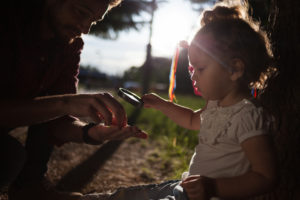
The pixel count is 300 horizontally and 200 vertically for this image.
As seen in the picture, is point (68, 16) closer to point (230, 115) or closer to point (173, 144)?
point (230, 115)

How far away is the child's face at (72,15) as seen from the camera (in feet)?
5.16

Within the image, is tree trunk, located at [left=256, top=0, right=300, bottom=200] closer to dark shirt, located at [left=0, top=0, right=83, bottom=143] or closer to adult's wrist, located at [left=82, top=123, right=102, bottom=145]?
adult's wrist, located at [left=82, top=123, right=102, bottom=145]

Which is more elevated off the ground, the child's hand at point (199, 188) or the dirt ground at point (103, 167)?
the child's hand at point (199, 188)

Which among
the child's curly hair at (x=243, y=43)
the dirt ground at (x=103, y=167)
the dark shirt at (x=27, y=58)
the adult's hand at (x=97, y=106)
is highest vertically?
the child's curly hair at (x=243, y=43)

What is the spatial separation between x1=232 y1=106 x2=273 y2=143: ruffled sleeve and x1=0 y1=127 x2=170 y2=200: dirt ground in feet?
5.11

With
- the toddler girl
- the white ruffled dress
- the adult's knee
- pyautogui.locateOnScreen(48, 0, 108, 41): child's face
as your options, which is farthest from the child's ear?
the adult's knee

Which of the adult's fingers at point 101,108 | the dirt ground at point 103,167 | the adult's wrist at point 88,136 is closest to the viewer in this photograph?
the adult's fingers at point 101,108

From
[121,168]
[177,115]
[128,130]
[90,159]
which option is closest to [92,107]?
[128,130]

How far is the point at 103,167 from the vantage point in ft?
10.6

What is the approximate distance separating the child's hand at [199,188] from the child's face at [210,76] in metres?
0.44

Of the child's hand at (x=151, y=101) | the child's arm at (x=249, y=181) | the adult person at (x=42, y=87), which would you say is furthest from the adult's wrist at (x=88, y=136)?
the child's arm at (x=249, y=181)

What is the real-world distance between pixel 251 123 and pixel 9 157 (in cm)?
127

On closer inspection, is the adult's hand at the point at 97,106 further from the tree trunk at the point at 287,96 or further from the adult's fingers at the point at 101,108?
the tree trunk at the point at 287,96

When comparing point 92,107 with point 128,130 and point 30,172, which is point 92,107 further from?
point 30,172
